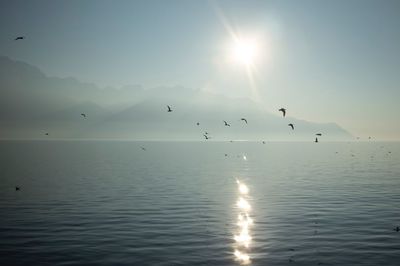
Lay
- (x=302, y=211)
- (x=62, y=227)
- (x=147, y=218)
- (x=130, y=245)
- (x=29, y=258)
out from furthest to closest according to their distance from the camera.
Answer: (x=302, y=211), (x=147, y=218), (x=62, y=227), (x=130, y=245), (x=29, y=258)

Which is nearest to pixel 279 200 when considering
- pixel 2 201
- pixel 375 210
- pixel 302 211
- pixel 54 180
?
pixel 302 211

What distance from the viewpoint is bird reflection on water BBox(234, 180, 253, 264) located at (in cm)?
3232

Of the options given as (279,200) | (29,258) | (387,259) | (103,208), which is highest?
(279,200)

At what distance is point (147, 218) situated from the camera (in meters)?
48.1

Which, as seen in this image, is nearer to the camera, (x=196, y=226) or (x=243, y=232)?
(x=243, y=232)

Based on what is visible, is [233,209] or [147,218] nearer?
[147,218]

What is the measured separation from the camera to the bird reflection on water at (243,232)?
32.3m

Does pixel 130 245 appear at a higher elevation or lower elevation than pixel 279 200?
lower

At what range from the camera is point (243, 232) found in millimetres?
40812

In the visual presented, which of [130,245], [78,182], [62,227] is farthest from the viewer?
[78,182]

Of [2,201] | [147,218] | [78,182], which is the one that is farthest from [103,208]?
[78,182]

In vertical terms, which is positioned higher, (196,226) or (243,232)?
(196,226)

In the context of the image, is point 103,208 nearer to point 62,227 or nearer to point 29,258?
point 62,227

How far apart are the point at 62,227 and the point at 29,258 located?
11.0 meters
